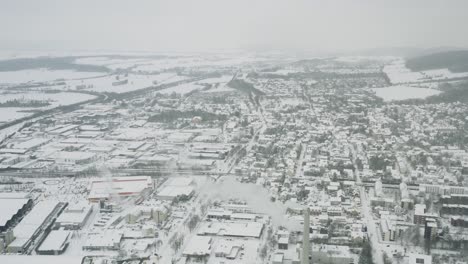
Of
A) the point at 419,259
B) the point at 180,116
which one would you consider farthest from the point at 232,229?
the point at 180,116

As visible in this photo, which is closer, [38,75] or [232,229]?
[232,229]

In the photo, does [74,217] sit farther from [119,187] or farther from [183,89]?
[183,89]

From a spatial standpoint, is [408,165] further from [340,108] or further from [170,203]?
[340,108]

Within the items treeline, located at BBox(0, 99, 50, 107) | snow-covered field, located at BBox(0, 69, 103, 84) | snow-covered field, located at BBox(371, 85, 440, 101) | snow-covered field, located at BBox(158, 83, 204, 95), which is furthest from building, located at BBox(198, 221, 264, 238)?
snow-covered field, located at BBox(0, 69, 103, 84)

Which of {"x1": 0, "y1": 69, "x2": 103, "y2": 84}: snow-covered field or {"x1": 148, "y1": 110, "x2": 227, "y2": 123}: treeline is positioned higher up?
{"x1": 0, "y1": 69, "x2": 103, "y2": 84}: snow-covered field

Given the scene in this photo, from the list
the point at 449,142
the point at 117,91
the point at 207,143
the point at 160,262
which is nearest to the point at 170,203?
the point at 160,262

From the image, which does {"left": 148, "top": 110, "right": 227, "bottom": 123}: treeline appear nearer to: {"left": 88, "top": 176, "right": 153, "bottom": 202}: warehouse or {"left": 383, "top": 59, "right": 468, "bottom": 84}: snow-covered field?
{"left": 88, "top": 176, "right": 153, "bottom": 202}: warehouse
